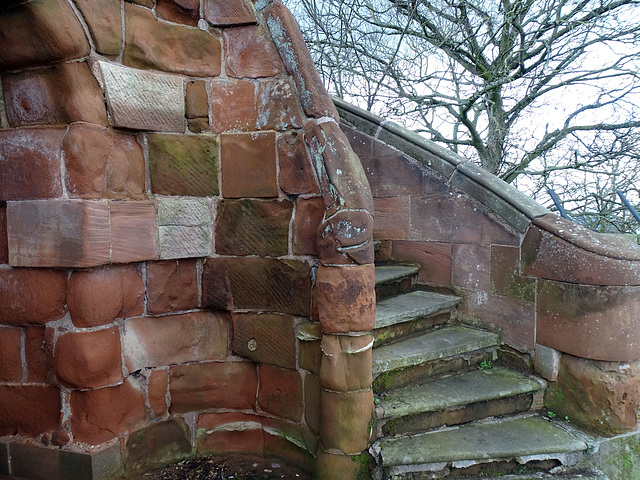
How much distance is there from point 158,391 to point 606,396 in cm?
249

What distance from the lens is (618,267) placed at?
7.57 ft

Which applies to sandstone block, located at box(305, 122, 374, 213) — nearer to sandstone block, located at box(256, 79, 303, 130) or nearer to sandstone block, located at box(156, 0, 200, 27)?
sandstone block, located at box(256, 79, 303, 130)

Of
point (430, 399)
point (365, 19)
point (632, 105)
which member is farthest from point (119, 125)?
point (632, 105)

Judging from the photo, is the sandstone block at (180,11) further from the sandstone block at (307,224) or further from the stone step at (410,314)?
the stone step at (410,314)

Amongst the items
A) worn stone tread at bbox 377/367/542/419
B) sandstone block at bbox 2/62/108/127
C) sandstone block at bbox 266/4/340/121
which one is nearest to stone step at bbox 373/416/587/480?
worn stone tread at bbox 377/367/542/419

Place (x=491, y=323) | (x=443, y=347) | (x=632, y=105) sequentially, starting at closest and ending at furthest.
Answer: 1. (x=443, y=347)
2. (x=491, y=323)
3. (x=632, y=105)

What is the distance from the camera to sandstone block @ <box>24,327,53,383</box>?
80.3 inches

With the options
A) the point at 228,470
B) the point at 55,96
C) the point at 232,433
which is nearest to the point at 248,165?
the point at 55,96

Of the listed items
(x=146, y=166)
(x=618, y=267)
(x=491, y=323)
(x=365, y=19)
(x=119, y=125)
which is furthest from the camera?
(x=365, y=19)

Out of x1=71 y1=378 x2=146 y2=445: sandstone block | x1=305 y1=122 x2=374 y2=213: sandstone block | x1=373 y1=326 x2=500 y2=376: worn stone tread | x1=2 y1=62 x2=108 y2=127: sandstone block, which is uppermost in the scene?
x1=2 y1=62 x2=108 y2=127: sandstone block

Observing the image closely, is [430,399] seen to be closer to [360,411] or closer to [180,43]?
[360,411]

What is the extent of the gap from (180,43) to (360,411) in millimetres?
2053

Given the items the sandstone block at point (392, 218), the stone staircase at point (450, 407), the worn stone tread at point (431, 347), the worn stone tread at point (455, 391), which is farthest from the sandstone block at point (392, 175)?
the worn stone tread at point (455, 391)

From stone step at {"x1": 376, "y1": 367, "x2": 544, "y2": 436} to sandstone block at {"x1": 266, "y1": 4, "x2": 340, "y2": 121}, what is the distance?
160cm
